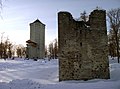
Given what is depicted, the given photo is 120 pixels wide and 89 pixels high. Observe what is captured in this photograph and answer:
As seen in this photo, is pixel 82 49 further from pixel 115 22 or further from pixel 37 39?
pixel 37 39

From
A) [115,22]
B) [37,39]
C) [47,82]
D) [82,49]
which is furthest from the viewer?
[37,39]

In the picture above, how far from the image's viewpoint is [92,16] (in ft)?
67.5

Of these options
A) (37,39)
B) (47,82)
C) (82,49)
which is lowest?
(47,82)

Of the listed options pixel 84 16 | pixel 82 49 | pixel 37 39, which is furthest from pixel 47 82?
pixel 37 39

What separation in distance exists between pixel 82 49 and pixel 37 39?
49.3m

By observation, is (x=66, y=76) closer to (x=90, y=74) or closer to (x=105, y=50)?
(x=90, y=74)

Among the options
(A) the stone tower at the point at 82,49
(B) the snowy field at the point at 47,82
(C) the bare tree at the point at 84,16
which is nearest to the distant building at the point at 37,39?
(C) the bare tree at the point at 84,16

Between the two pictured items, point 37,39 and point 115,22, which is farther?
point 37,39

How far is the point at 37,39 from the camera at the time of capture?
225 feet

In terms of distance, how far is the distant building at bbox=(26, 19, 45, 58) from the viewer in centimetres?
6612

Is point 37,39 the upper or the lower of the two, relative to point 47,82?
upper

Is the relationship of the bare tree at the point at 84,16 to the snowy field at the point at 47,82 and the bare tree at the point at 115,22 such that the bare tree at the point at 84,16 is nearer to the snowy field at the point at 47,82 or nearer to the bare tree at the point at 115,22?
the bare tree at the point at 115,22

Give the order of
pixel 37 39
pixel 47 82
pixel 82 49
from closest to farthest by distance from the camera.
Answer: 1. pixel 47 82
2. pixel 82 49
3. pixel 37 39

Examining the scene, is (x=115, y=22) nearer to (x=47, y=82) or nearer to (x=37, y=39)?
(x=47, y=82)
